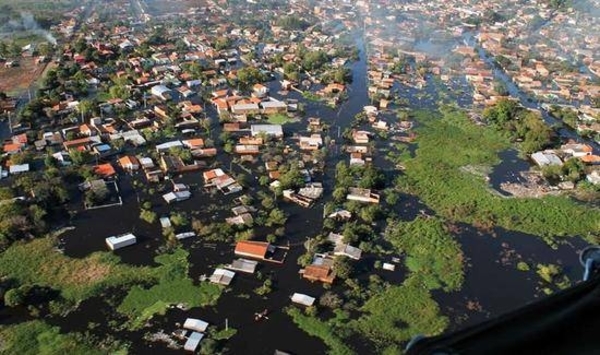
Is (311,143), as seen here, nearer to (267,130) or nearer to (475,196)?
(267,130)

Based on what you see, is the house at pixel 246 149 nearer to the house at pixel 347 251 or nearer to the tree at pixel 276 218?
the tree at pixel 276 218

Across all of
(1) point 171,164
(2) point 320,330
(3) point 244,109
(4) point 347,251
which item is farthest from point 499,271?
(3) point 244,109

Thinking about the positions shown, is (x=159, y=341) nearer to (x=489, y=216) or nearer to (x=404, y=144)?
(x=489, y=216)

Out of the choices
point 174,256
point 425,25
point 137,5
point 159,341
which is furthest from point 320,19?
point 159,341

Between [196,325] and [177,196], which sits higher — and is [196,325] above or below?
above

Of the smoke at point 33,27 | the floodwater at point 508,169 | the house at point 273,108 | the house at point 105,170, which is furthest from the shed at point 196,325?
the smoke at point 33,27

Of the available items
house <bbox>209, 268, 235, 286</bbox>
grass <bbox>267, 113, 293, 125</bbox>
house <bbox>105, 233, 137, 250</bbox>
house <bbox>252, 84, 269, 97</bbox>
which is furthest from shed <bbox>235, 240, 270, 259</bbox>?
house <bbox>252, 84, 269, 97</bbox>

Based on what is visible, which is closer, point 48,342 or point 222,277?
point 48,342
